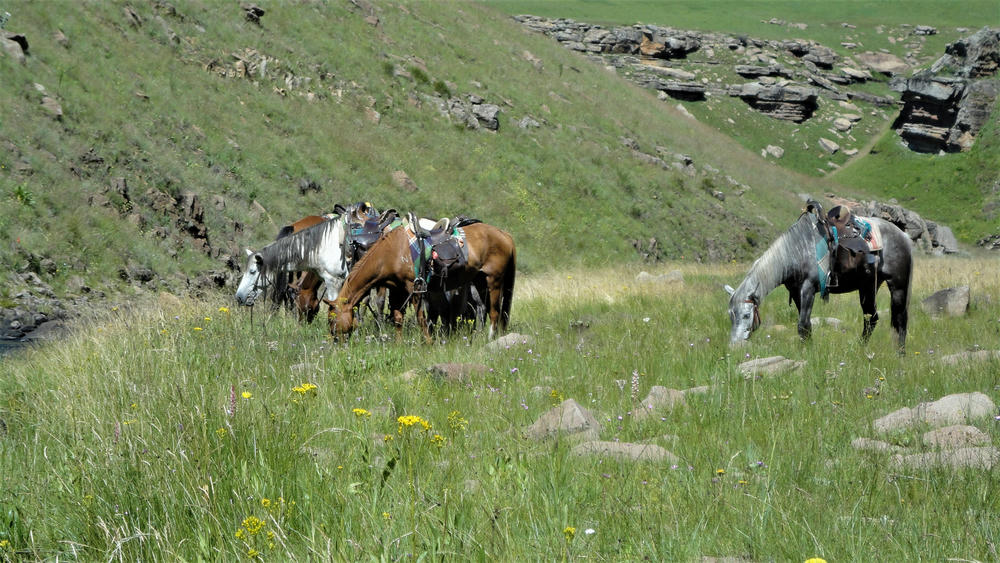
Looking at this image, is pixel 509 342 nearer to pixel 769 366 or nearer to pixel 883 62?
pixel 769 366

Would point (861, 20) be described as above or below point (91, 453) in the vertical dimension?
above

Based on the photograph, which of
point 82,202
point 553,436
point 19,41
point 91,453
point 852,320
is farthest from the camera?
point 19,41

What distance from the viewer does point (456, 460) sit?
458 centimetres

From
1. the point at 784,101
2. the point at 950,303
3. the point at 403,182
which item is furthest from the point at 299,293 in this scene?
the point at 784,101

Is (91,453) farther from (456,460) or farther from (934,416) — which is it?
(934,416)

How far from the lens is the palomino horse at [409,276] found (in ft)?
33.3

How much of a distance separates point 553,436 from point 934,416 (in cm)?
291

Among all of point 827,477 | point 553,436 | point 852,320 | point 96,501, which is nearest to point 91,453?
point 96,501

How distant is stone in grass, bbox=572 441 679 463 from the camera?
15.6 feet

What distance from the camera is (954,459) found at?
4.61 metres

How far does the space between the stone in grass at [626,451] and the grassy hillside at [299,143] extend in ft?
51.9

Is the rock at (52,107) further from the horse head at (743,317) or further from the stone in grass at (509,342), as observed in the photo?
the horse head at (743,317)

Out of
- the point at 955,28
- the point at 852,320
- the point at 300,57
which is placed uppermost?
the point at 955,28

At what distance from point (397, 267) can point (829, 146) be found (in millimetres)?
63900
